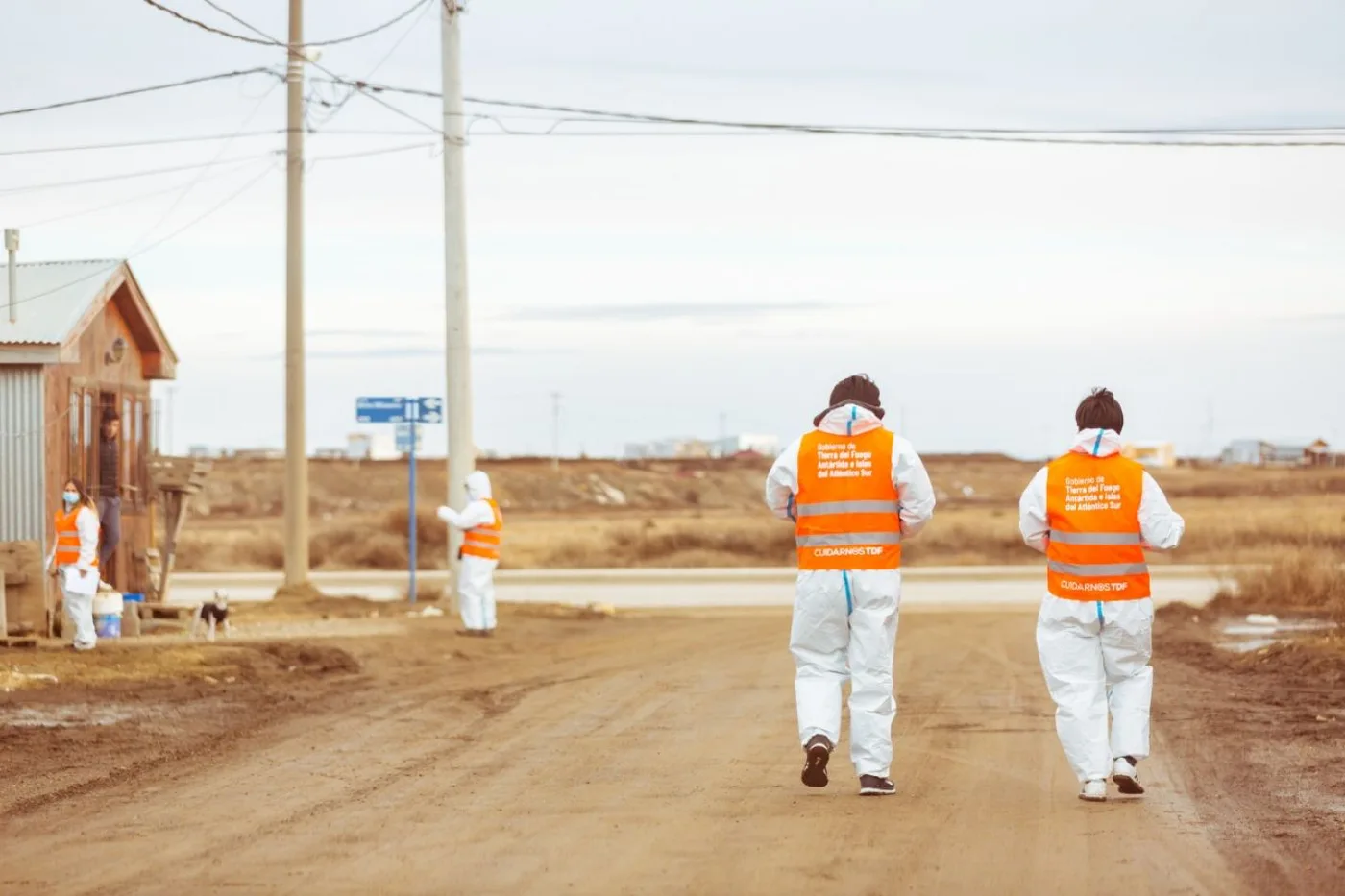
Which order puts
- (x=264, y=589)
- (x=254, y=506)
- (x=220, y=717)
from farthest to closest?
(x=254, y=506)
(x=264, y=589)
(x=220, y=717)

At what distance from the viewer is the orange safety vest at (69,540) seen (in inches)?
788

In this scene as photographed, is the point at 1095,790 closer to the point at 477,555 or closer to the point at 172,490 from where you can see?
the point at 477,555

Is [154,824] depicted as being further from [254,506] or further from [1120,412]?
[254,506]

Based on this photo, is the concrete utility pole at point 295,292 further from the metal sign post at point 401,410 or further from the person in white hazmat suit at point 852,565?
the person in white hazmat suit at point 852,565

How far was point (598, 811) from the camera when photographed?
9.79 m

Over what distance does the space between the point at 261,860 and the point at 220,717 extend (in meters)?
6.67

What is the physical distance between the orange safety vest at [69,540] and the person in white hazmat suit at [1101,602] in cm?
1236

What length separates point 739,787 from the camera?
10602 millimetres

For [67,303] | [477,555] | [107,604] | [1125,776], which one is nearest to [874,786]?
[1125,776]

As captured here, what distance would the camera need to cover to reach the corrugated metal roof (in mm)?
21844

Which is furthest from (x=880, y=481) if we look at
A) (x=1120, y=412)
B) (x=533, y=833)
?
(x=533, y=833)

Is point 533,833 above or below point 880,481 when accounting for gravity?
below

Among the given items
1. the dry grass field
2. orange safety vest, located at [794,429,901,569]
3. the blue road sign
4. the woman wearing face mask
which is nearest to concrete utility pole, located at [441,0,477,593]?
the blue road sign

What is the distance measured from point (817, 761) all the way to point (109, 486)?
51.2 ft
